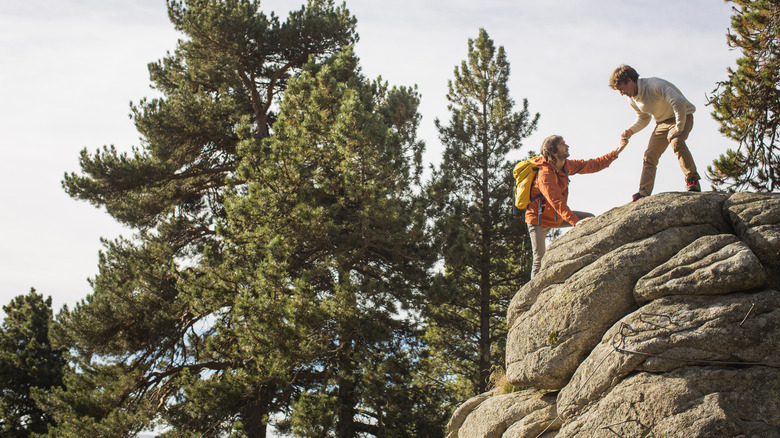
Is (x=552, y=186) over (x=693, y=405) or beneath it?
over

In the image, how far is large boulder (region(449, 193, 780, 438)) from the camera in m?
5.28

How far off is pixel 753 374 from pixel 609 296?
137 centimetres

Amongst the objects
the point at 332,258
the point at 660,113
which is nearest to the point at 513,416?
the point at 660,113

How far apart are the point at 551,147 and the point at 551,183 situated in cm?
49

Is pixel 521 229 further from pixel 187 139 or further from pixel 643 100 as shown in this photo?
pixel 643 100

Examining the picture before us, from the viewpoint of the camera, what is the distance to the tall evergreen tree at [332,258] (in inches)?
468

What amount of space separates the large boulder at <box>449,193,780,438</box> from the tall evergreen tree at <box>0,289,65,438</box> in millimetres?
17908

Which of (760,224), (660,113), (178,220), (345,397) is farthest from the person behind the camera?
(178,220)

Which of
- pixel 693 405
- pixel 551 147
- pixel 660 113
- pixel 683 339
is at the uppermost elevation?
pixel 660 113

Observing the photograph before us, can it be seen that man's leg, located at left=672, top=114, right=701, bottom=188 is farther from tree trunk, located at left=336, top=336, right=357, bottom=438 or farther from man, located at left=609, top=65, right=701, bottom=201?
tree trunk, located at left=336, top=336, right=357, bottom=438

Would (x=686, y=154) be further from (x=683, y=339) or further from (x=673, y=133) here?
(x=683, y=339)

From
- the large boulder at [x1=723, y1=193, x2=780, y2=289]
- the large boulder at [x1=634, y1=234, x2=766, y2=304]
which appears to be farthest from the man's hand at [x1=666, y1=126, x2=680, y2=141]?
the large boulder at [x1=634, y1=234, x2=766, y2=304]

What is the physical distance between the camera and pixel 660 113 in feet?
24.0

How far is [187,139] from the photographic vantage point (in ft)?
54.7
